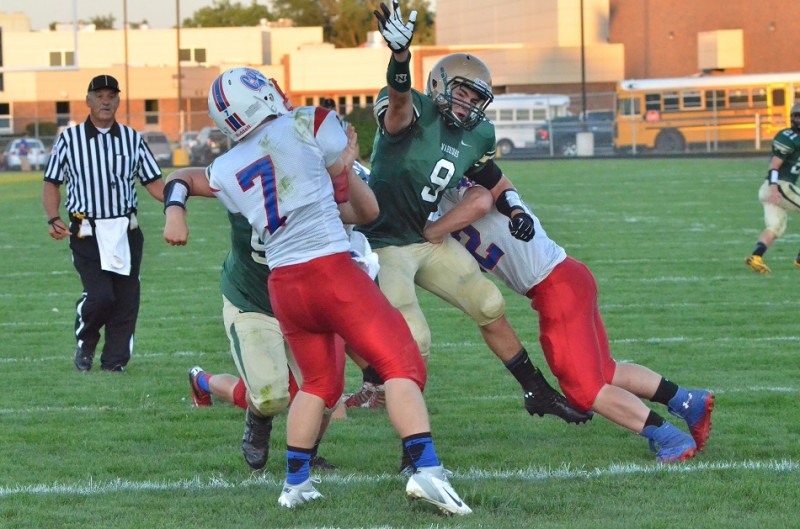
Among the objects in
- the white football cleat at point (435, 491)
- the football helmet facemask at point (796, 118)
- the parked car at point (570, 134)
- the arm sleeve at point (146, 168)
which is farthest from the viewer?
the parked car at point (570, 134)

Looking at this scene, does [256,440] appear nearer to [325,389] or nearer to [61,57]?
[325,389]

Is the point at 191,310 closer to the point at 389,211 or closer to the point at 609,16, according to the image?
the point at 389,211

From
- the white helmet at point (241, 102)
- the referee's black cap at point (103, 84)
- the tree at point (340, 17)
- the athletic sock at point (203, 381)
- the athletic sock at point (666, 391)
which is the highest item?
the tree at point (340, 17)

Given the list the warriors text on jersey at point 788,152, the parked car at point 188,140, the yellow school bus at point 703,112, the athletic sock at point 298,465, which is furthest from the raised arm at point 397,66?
the parked car at point 188,140

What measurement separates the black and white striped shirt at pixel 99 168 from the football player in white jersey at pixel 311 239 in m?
3.30

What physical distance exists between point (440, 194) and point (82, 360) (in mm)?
3104

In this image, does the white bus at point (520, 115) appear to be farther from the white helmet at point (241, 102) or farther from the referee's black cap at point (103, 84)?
the white helmet at point (241, 102)

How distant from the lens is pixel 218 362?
315 inches

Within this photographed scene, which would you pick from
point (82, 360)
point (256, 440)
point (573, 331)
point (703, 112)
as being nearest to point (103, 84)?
point (82, 360)

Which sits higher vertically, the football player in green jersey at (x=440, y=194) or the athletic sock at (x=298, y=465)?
the football player in green jersey at (x=440, y=194)

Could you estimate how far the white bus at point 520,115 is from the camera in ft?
135

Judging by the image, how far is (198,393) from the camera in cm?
654

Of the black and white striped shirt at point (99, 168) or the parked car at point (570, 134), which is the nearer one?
the black and white striped shirt at point (99, 168)

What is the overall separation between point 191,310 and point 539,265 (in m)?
5.32
